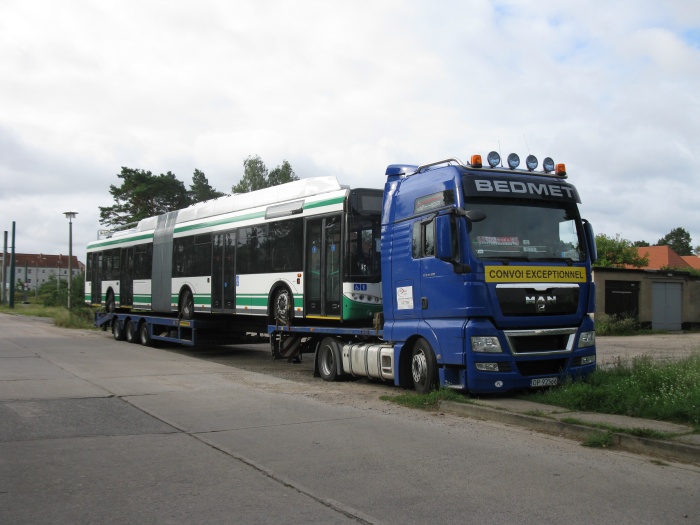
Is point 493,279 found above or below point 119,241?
below

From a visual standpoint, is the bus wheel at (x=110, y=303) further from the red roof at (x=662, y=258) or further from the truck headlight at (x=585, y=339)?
the red roof at (x=662, y=258)

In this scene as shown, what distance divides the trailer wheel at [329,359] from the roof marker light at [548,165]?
5.06m

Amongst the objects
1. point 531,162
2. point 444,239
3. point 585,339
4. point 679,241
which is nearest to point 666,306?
point 585,339

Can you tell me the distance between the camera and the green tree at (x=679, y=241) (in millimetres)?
118875

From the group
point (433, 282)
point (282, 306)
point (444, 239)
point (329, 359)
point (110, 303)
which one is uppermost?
point (444, 239)

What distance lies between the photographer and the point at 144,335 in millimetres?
22750

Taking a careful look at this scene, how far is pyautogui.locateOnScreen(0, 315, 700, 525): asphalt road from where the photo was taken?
200 inches

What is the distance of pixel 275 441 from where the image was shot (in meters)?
7.60

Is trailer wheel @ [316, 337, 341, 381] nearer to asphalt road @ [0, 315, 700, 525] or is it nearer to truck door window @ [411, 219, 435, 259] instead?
asphalt road @ [0, 315, 700, 525]

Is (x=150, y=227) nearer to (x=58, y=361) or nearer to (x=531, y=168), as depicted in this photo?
(x=58, y=361)

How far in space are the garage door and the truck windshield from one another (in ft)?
74.6

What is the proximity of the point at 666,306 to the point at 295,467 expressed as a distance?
95.5ft

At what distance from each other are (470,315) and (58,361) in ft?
36.8

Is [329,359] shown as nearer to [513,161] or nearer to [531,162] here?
[513,161]
